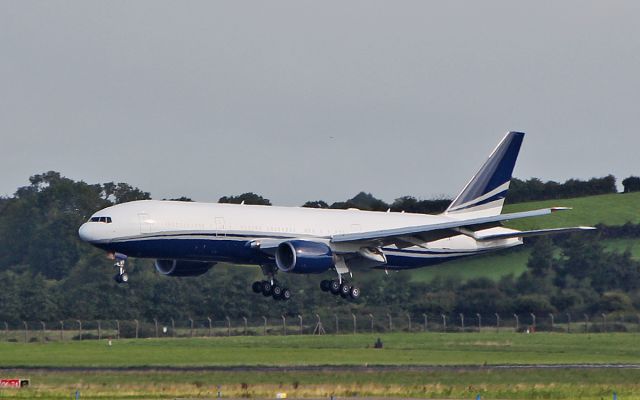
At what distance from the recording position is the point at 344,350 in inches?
2682

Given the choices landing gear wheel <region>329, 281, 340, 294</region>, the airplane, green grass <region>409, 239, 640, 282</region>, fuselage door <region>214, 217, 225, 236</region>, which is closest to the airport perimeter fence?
green grass <region>409, 239, 640, 282</region>

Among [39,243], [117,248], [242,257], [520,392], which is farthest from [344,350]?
[39,243]

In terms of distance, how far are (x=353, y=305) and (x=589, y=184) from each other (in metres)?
24.7

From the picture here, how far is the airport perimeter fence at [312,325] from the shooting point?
244 feet

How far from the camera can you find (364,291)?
241 feet

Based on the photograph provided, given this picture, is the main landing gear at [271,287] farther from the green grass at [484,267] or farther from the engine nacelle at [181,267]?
the green grass at [484,267]

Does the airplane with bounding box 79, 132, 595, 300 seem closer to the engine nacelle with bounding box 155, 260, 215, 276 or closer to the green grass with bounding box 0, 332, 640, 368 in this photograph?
the engine nacelle with bounding box 155, 260, 215, 276

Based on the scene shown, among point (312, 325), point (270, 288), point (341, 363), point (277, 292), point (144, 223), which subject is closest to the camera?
point (144, 223)

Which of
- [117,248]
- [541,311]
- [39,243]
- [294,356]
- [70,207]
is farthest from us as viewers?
[70,207]

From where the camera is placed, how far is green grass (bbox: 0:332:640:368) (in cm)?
6353

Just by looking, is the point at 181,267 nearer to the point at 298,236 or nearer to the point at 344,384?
the point at 298,236

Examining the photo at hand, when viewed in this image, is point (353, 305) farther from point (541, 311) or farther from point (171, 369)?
point (171, 369)

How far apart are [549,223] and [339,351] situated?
825 inches

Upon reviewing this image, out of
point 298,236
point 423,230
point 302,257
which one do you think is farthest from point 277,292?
point 423,230
